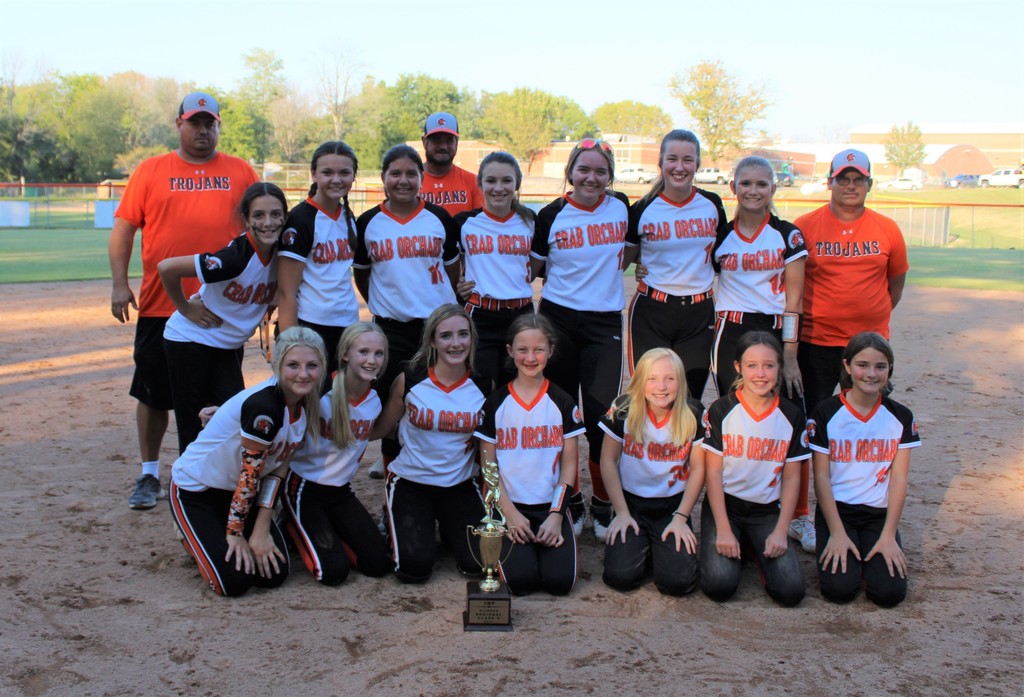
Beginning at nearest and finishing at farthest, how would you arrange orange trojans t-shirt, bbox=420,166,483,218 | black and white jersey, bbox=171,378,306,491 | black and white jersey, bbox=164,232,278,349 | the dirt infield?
the dirt infield → black and white jersey, bbox=171,378,306,491 → black and white jersey, bbox=164,232,278,349 → orange trojans t-shirt, bbox=420,166,483,218

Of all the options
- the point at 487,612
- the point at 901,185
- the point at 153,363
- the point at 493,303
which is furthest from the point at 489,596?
the point at 901,185

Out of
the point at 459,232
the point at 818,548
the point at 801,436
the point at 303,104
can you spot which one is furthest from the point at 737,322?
the point at 303,104

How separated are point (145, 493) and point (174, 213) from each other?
154 centimetres

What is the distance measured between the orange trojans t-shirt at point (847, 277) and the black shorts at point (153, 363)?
350 centimetres

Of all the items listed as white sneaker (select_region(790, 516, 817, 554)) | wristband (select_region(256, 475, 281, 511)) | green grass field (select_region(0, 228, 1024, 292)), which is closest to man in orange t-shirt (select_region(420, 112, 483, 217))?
wristband (select_region(256, 475, 281, 511))

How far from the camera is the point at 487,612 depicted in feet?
11.6

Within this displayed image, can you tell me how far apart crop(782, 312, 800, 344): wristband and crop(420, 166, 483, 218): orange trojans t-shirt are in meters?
1.96

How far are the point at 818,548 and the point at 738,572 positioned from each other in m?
0.43

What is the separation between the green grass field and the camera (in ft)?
51.3

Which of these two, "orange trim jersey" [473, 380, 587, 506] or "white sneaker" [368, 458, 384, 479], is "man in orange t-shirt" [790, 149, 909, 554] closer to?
"orange trim jersey" [473, 380, 587, 506]

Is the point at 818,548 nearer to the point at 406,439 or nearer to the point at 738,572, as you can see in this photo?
the point at 738,572

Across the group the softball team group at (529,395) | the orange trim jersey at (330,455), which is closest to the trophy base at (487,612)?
the softball team group at (529,395)

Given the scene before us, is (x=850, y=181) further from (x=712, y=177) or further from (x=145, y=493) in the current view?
(x=712, y=177)

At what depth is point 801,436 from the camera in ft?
13.6
